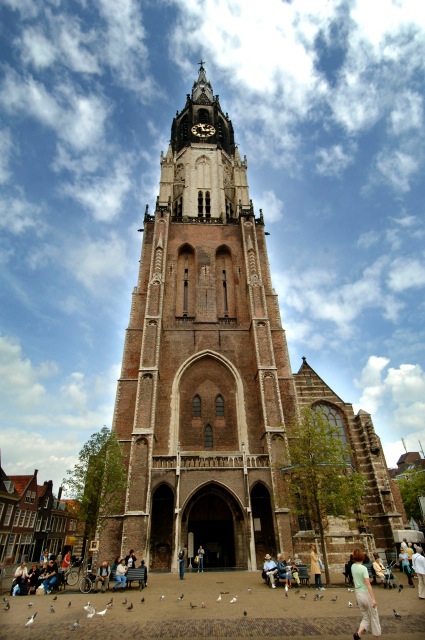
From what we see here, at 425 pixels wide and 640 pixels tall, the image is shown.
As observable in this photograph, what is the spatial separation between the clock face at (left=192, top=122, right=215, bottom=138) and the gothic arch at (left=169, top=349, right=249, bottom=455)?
28.7m

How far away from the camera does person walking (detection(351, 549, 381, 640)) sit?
563cm

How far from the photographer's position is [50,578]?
12914mm

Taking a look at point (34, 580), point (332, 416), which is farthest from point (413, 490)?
point (34, 580)

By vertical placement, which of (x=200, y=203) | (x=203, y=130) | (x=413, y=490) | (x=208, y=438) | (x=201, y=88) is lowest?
(x=413, y=490)

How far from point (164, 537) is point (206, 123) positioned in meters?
43.1

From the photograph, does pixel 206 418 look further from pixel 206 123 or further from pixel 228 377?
pixel 206 123

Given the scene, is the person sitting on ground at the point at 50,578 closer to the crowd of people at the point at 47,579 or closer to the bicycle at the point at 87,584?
the crowd of people at the point at 47,579

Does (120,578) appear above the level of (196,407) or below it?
below

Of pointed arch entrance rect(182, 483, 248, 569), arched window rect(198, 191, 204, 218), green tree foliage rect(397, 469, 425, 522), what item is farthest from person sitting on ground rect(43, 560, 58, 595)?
green tree foliage rect(397, 469, 425, 522)

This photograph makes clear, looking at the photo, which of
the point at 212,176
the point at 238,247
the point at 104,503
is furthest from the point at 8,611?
the point at 212,176

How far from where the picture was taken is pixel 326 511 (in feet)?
47.5

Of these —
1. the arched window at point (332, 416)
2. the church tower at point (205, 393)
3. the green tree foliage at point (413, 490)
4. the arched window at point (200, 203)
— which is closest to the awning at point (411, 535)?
the church tower at point (205, 393)

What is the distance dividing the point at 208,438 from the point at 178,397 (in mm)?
3353

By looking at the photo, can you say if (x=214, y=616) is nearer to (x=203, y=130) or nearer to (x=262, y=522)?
(x=262, y=522)
